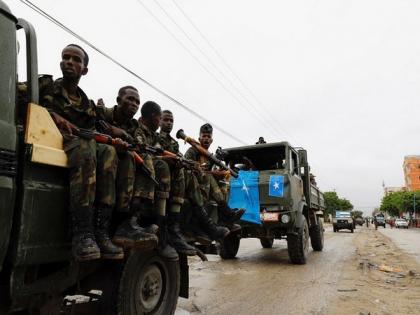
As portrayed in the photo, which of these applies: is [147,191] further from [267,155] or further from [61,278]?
[267,155]

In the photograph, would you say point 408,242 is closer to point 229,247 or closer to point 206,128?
point 229,247

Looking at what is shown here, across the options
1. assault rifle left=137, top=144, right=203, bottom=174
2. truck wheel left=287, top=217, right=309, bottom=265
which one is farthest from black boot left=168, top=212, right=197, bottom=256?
truck wheel left=287, top=217, right=309, bottom=265

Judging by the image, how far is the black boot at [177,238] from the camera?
145 inches

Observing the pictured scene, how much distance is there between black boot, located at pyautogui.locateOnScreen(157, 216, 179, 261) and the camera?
3.44 metres

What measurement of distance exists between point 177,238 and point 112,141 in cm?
131

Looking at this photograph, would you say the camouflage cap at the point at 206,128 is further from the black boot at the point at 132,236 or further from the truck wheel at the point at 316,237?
the truck wheel at the point at 316,237

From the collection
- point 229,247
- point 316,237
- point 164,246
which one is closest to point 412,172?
point 316,237

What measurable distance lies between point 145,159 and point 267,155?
6.53 metres

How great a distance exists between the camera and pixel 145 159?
3.25m

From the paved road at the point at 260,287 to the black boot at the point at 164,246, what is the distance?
134 centimetres

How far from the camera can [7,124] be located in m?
2.25

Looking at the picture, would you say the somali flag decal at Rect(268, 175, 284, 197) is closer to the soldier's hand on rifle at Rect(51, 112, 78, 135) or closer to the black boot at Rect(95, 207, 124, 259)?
the black boot at Rect(95, 207, 124, 259)

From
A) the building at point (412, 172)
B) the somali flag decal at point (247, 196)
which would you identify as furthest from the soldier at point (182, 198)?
the building at point (412, 172)

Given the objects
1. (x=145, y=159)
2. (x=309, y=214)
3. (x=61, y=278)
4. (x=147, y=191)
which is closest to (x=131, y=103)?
(x=145, y=159)
